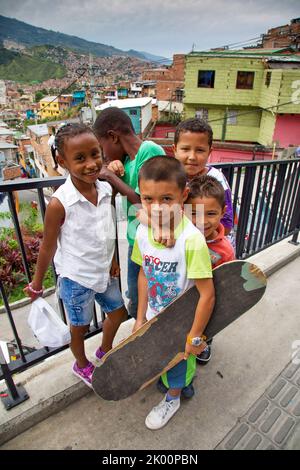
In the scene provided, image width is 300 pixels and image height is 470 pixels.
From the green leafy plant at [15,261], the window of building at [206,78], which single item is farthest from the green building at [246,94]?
the green leafy plant at [15,261]

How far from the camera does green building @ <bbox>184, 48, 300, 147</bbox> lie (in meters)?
18.1

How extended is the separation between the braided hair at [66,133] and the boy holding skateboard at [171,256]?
356 millimetres

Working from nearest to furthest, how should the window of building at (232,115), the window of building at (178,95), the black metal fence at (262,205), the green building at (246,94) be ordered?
1. the black metal fence at (262,205)
2. the green building at (246,94)
3. the window of building at (232,115)
4. the window of building at (178,95)

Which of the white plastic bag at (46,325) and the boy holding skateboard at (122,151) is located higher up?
the boy holding skateboard at (122,151)

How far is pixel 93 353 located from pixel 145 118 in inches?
1115

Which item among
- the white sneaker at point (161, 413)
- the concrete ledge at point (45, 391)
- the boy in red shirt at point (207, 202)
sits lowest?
the white sneaker at point (161, 413)

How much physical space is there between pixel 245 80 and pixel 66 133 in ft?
73.4

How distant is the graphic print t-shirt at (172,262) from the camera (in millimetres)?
1348

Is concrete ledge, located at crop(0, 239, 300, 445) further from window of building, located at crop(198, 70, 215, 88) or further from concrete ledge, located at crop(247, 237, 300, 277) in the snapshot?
window of building, located at crop(198, 70, 215, 88)

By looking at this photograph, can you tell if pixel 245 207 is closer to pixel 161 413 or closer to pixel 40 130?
pixel 161 413

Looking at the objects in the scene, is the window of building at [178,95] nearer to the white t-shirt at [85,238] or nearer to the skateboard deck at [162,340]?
the white t-shirt at [85,238]

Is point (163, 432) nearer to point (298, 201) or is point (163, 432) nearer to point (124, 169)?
point (124, 169)

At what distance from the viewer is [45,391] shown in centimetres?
180

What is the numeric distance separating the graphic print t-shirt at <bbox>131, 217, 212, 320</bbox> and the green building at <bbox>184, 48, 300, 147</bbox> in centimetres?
2010
